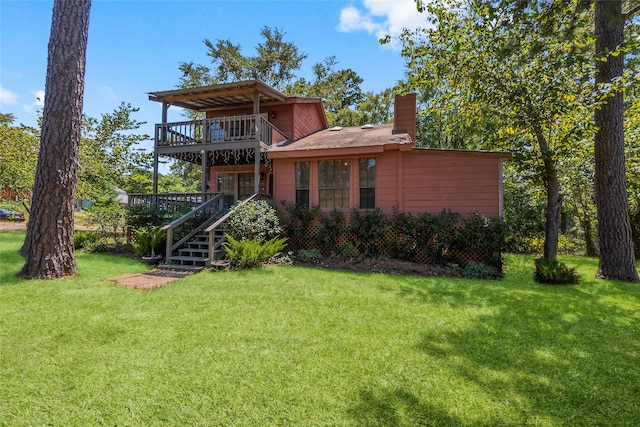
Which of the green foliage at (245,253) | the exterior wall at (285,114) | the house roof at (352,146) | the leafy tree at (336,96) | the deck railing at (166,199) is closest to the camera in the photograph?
the green foliage at (245,253)

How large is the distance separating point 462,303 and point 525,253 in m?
9.68

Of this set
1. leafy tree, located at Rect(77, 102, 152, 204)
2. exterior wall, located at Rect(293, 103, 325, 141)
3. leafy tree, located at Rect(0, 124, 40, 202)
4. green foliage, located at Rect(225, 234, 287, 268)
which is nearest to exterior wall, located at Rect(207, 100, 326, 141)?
exterior wall, located at Rect(293, 103, 325, 141)

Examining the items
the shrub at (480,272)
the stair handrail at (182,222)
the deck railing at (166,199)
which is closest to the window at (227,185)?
the deck railing at (166,199)

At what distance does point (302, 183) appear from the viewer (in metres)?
10.2

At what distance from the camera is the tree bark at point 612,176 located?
678 cm

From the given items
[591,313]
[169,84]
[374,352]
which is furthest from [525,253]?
[169,84]

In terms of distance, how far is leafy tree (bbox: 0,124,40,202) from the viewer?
1305cm

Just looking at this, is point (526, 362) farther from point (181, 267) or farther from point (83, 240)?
point (83, 240)

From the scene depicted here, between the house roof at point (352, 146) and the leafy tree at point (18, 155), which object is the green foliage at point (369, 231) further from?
the leafy tree at point (18, 155)

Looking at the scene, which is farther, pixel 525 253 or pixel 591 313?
pixel 525 253

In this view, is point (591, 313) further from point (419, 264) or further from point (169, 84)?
point (169, 84)

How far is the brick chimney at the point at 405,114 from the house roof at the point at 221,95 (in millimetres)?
4380

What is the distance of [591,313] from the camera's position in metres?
4.31

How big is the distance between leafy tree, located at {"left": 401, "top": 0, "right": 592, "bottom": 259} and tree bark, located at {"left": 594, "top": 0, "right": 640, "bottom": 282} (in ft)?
1.36
